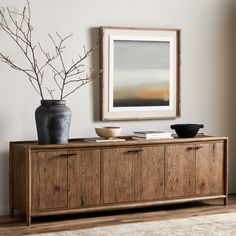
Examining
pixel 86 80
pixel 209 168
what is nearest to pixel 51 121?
pixel 86 80

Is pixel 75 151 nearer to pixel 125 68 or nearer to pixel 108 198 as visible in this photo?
pixel 108 198

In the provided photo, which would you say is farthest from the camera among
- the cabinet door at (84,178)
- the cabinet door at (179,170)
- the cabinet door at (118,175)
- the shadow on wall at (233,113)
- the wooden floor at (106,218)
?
the shadow on wall at (233,113)

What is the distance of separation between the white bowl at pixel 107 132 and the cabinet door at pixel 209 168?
0.72 m

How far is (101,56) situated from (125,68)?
25cm

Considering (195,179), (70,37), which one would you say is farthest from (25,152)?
(195,179)

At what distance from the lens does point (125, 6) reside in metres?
5.14

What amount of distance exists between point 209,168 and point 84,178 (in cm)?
113

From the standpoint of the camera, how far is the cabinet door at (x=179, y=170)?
16.1 ft

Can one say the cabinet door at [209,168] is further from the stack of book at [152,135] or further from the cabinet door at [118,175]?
the cabinet door at [118,175]

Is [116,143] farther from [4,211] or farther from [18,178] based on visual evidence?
[4,211]

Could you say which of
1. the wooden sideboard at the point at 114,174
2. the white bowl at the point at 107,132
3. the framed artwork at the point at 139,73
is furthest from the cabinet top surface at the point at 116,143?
the framed artwork at the point at 139,73

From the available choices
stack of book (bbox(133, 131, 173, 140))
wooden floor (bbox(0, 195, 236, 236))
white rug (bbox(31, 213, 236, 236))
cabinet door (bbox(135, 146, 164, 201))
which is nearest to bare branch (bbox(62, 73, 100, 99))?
stack of book (bbox(133, 131, 173, 140))

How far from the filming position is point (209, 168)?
510cm

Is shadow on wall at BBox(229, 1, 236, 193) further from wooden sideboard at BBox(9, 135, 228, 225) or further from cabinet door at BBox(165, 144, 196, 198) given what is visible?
cabinet door at BBox(165, 144, 196, 198)
